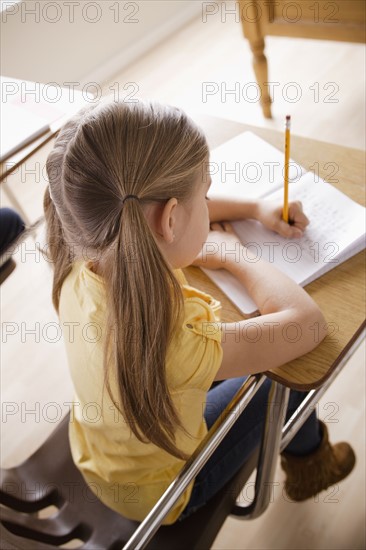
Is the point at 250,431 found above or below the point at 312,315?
below

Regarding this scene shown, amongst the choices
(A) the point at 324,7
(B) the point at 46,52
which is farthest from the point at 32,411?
(B) the point at 46,52

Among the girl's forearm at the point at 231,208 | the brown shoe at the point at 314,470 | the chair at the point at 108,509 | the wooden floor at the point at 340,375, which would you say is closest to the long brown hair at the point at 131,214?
the chair at the point at 108,509

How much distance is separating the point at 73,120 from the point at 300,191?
1.53 feet

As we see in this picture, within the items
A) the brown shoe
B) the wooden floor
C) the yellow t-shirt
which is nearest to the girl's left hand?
the yellow t-shirt

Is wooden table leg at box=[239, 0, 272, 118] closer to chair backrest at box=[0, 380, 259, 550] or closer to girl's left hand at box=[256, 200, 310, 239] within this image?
girl's left hand at box=[256, 200, 310, 239]

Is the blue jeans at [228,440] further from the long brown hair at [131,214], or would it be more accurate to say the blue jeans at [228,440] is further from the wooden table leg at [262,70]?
the wooden table leg at [262,70]

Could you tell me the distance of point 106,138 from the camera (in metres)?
0.68

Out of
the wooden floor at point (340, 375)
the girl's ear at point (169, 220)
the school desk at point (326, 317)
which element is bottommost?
the wooden floor at point (340, 375)

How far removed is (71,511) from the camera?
96 cm

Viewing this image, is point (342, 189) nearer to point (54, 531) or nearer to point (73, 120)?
point (73, 120)

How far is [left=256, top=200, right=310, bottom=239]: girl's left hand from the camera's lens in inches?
37.8

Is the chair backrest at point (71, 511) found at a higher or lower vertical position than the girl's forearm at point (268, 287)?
lower

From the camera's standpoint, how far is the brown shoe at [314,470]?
120cm

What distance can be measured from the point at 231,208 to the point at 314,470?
60 centimetres
